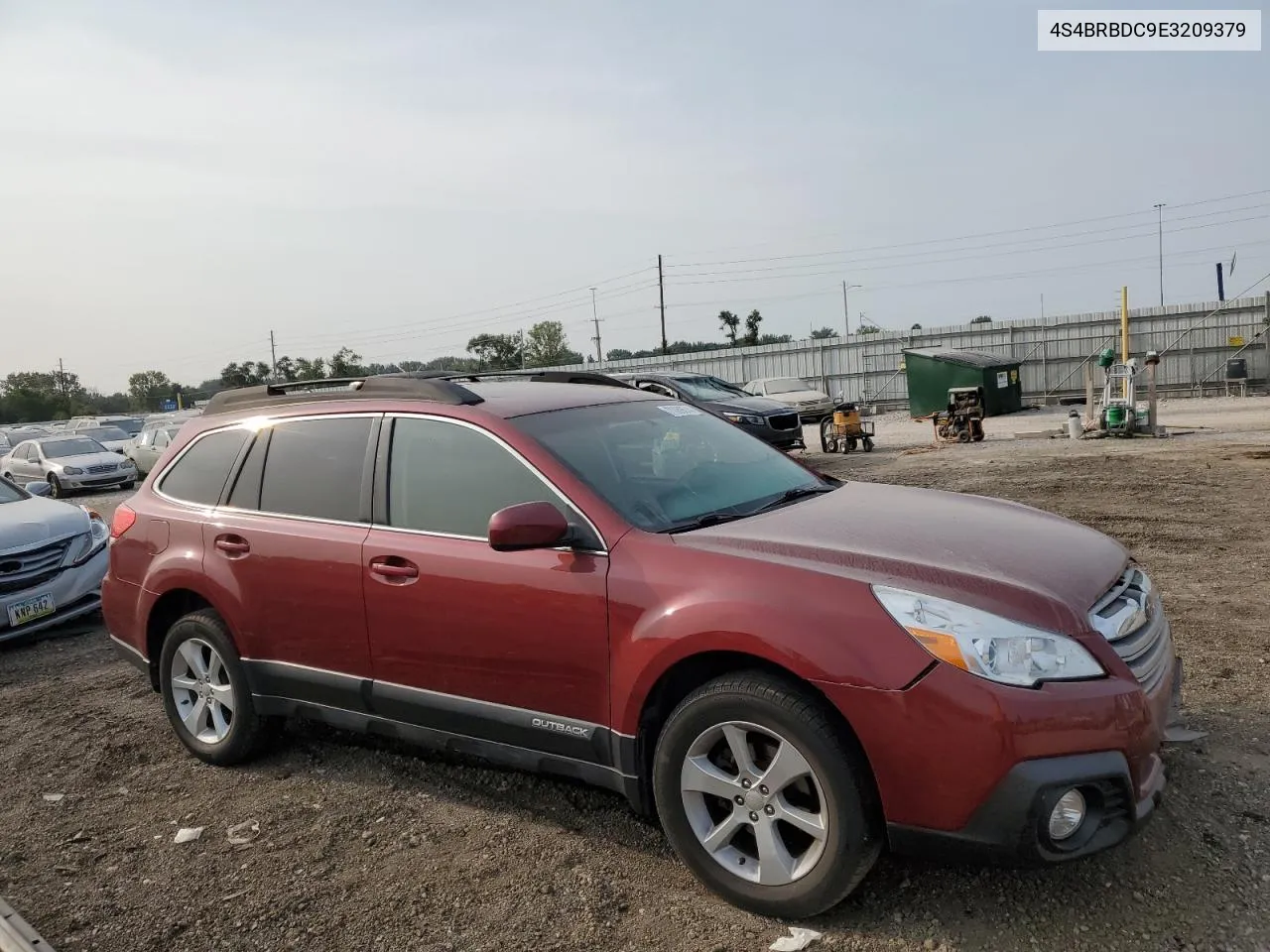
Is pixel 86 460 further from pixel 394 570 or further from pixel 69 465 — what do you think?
pixel 394 570

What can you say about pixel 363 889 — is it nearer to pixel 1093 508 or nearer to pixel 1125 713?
pixel 1125 713

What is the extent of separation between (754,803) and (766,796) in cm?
5

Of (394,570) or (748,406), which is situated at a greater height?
(748,406)

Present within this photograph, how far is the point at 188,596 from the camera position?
455cm

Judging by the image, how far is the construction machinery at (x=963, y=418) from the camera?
18844mm

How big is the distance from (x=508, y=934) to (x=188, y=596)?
2541 millimetres

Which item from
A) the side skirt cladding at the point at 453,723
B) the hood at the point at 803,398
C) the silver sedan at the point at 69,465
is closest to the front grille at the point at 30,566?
the side skirt cladding at the point at 453,723

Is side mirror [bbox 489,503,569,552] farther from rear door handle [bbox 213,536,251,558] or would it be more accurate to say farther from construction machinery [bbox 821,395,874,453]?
construction machinery [bbox 821,395,874,453]

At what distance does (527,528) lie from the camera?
3127mm

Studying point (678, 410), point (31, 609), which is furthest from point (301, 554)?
point (31, 609)

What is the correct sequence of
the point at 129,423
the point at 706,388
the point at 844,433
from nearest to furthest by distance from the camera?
the point at 706,388 → the point at 844,433 → the point at 129,423

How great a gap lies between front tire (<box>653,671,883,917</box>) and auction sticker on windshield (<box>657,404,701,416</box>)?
5.26ft

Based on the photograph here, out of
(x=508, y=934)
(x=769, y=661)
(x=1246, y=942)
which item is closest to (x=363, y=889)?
(x=508, y=934)

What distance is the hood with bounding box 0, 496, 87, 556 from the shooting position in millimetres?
7234
